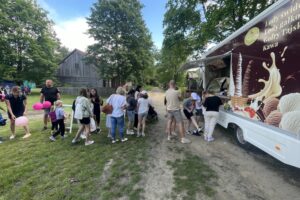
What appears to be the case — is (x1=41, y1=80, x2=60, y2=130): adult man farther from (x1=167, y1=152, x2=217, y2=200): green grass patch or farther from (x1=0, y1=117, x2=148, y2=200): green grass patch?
(x1=167, y1=152, x2=217, y2=200): green grass patch

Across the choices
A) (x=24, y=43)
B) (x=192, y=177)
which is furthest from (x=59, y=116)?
(x=24, y=43)

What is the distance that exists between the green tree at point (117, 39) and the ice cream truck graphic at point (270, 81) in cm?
1861

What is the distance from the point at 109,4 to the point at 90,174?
23.3 metres

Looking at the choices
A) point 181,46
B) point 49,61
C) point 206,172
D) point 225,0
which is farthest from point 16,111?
point 49,61

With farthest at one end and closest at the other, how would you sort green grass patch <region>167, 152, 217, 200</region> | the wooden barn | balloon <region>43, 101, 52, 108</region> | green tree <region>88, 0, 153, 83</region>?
the wooden barn, green tree <region>88, 0, 153, 83</region>, balloon <region>43, 101, 52, 108</region>, green grass patch <region>167, 152, 217, 200</region>

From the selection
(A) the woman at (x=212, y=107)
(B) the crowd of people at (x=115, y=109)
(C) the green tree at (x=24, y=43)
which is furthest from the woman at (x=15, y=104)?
(C) the green tree at (x=24, y=43)

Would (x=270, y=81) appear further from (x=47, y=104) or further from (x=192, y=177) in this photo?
(x=47, y=104)

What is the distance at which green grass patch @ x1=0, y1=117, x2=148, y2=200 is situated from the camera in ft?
10.9

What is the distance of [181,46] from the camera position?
17297 mm

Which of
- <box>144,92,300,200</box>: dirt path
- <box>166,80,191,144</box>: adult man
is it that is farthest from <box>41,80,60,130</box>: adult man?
<box>166,80,191,144</box>: adult man

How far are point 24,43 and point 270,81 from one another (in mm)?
30271

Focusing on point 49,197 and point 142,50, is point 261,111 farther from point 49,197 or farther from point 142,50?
point 142,50

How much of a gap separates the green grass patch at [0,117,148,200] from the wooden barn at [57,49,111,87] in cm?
2530

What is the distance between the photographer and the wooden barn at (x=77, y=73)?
3069 centimetres
